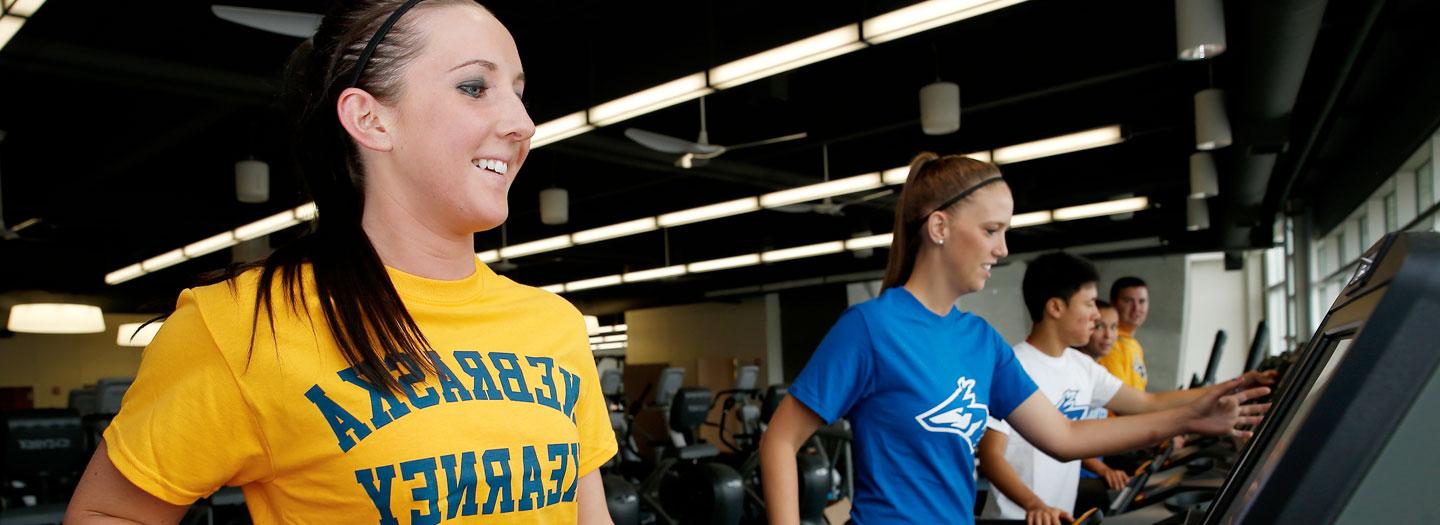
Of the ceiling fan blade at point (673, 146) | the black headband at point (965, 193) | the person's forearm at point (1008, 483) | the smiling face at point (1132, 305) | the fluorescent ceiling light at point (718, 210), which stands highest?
the ceiling fan blade at point (673, 146)

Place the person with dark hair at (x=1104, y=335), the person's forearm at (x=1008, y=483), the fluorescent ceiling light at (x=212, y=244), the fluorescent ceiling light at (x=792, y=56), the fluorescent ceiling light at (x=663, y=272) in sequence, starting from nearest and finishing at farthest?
1. the person's forearm at (x=1008, y=483)
2. the fluorescent ceiling light at (x=792, y=56)
3. the person with dark hair at (x=1104, y=335)
4. the fluorescent ceiling light at (x=212, y=244)
5. the fluorescent ceiling light at (x=663, y=272)

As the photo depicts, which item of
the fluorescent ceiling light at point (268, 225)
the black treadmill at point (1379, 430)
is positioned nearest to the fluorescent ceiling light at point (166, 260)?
the fluorescent ceiling light at point (268, 225)

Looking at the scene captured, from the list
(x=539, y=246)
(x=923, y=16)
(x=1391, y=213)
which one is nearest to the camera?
(x=923, y=16)

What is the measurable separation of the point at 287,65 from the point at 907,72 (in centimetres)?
679

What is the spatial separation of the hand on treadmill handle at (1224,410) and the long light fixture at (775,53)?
2165 millimetres

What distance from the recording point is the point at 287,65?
3.13 feet

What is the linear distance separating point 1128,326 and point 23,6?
4810mm

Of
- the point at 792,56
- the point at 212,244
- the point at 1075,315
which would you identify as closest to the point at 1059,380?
the point at 1075,315

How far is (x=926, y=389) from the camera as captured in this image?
1.62 meters

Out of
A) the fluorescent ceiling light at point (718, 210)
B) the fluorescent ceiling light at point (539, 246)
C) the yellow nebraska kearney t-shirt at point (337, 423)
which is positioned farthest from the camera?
the fluorescent ceiling light at point (539, 246)

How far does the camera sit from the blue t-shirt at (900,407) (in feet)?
5.22

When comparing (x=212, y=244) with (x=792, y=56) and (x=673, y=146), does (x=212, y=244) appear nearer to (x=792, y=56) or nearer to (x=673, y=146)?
(x=673, y=146)

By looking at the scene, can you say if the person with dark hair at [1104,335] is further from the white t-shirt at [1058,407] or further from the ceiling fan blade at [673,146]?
the ceiling fan blade at [673,146]

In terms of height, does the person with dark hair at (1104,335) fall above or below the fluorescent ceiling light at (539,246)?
below
